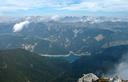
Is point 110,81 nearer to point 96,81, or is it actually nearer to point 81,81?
point 96,81

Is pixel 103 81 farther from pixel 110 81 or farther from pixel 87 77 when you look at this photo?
pixel 87 77

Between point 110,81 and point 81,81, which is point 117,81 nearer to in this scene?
point 110,81

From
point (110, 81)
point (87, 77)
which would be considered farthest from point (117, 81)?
point (87, 77)

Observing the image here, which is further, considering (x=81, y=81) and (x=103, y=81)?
(x=81, y=81)

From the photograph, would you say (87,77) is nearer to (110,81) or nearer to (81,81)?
(81,81)

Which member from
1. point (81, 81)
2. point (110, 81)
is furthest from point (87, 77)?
point (110, 81)

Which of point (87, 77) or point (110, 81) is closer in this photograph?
point (110, 81)

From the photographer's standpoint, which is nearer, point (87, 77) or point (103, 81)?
point (103, 81)
